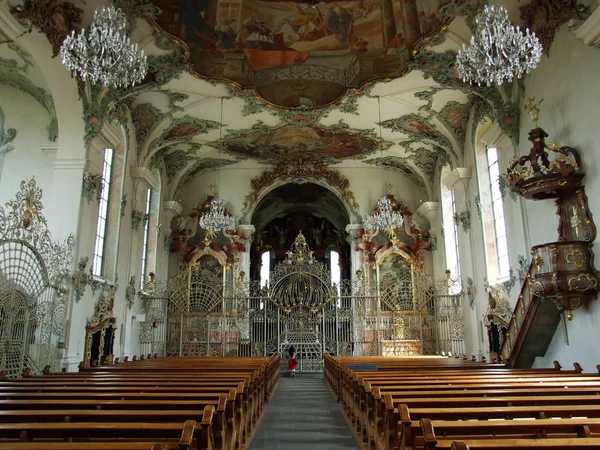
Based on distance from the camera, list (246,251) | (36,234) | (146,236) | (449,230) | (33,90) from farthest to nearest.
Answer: (246,251), (449,230), (146,236), (33,90), (36,234)

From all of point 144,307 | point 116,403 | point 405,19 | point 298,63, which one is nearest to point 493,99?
point 405,19

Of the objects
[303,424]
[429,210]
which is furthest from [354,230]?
[303,424]

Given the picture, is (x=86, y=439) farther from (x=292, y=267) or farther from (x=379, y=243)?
(x=379, y=243)

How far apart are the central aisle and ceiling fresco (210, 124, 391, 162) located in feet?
32.5

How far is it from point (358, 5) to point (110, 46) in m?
7.17

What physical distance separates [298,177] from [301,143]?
2661 mm

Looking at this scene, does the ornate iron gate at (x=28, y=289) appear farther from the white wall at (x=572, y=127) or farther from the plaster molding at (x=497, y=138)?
the plaster molding at (x=497, y=138)

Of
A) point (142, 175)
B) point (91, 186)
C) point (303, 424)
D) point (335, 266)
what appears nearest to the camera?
point (303, 424)

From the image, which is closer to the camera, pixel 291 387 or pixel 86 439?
pixel 86 439

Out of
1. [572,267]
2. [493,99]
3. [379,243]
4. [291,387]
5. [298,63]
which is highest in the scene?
[298,63]

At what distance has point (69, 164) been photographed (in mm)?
12625

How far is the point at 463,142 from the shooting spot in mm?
16656

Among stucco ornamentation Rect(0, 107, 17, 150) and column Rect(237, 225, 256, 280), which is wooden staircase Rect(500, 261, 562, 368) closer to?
column Rect(237, 225, 256, 280)

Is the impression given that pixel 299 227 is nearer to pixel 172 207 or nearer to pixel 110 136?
pixel 172 207
